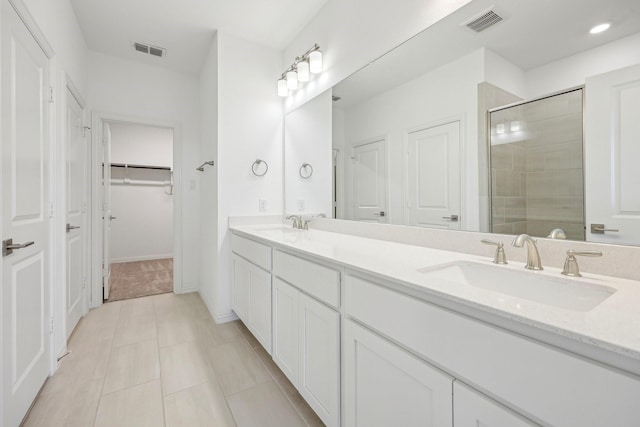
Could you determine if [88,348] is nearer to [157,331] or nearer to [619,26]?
[157,331]

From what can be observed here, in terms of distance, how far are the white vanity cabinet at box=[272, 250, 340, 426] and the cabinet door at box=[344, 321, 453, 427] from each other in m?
0.09

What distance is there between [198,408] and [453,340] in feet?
4.69

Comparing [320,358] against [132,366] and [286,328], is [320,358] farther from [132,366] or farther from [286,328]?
[132,366]

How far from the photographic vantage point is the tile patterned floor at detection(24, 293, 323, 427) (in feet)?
4.69

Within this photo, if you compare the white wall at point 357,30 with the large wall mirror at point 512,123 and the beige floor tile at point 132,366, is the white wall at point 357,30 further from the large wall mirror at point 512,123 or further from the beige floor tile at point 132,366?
the beige floor tile at point 132,366

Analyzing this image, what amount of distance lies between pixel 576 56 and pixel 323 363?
1.48 metres

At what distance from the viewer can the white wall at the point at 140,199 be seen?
16.6 feet

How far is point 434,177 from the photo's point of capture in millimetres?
1476

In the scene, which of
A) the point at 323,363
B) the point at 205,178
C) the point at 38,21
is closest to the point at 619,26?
the point at 323,363

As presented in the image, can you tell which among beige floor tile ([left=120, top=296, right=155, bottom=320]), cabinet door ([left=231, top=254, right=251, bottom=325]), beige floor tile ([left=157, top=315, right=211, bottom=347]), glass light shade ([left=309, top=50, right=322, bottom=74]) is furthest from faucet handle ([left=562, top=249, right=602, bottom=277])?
beige floor tile ([left=120, top=296, right=155, bottom=320])

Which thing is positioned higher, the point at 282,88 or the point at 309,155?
the point at 282,88

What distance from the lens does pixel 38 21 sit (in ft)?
5.11

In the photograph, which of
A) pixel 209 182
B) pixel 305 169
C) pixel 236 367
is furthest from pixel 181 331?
pixel 305 169

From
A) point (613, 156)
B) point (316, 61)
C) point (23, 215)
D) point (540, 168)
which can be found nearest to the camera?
point (613, 156)
